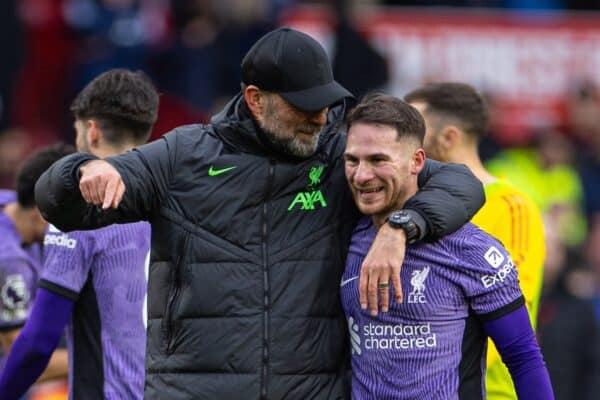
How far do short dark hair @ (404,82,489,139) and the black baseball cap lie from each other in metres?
1.34

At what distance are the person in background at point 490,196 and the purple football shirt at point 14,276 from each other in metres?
1.84

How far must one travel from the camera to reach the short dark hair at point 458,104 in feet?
20.4

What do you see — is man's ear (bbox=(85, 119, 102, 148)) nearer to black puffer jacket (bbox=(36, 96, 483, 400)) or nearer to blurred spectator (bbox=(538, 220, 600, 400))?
black puffer jacket (bbox=(36, 96, 483, 400))

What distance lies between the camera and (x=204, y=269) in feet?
15.9

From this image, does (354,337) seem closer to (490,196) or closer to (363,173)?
(363,173)

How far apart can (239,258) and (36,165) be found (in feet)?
5.78

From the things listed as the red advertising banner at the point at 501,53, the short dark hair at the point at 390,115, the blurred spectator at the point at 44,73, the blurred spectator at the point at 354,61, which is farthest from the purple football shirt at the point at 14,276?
the red advertising banner at the point at 501,53

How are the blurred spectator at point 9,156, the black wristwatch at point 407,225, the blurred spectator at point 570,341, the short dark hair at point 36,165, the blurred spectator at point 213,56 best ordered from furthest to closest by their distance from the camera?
the blurred spectator at point 213,56 → the blurred spectator at point 9,156 → the blurred spectator at point 570,341 → the short dark hair at point 36,165 → the black wristwatch at point 407,225

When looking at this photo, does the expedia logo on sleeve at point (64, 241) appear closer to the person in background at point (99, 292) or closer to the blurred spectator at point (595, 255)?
the person in background at point (99, 292)

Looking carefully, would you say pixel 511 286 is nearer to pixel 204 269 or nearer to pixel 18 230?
pixel 204 269

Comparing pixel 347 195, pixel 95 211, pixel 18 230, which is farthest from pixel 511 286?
pixel 18 230

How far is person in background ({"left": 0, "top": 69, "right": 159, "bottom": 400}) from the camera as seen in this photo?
543 cm

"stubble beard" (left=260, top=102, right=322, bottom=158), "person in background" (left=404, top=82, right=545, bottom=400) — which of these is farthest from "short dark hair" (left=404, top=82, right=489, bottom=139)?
"stubble beard" (left=260, top=102, right=322, bottom=158)

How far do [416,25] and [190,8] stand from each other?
1958 millimetres
